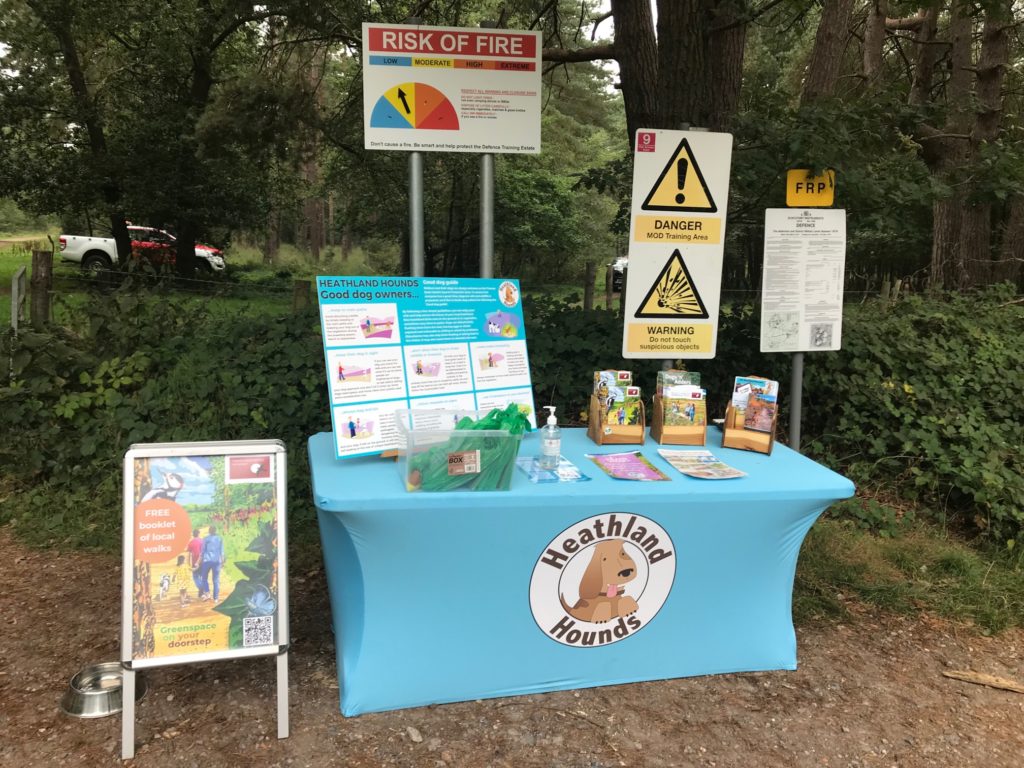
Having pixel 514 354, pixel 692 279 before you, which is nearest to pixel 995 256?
pixel 692 279

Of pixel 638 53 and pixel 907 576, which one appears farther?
pixel 638 53

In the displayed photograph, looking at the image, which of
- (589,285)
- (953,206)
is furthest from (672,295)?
(953,206)

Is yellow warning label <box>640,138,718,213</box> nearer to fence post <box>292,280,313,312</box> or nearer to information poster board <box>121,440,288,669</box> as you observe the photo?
information poster board <box>121,440,288,669</box>

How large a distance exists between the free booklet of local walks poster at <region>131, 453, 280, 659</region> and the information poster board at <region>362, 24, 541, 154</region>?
68.4 inches

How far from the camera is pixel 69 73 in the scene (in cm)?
1270

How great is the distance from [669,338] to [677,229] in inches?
19.9

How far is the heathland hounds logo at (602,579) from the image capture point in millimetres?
2543

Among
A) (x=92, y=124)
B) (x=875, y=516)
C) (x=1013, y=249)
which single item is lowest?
(x=875, y=516)

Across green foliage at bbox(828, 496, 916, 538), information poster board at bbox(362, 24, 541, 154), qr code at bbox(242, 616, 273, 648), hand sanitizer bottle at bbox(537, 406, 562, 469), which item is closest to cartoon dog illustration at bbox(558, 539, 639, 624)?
hand sanitizer bottle at bbox(537, 406, 562, 469)

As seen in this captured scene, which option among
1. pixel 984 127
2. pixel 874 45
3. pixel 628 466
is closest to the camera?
pixel 628 466

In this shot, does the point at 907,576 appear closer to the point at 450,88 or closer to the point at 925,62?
the point at 450,88

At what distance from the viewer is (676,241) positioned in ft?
10.8

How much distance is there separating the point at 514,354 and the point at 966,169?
3811mm

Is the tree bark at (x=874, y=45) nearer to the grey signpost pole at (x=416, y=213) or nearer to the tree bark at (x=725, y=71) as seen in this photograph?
the tree bark at (x=725, y=71)
